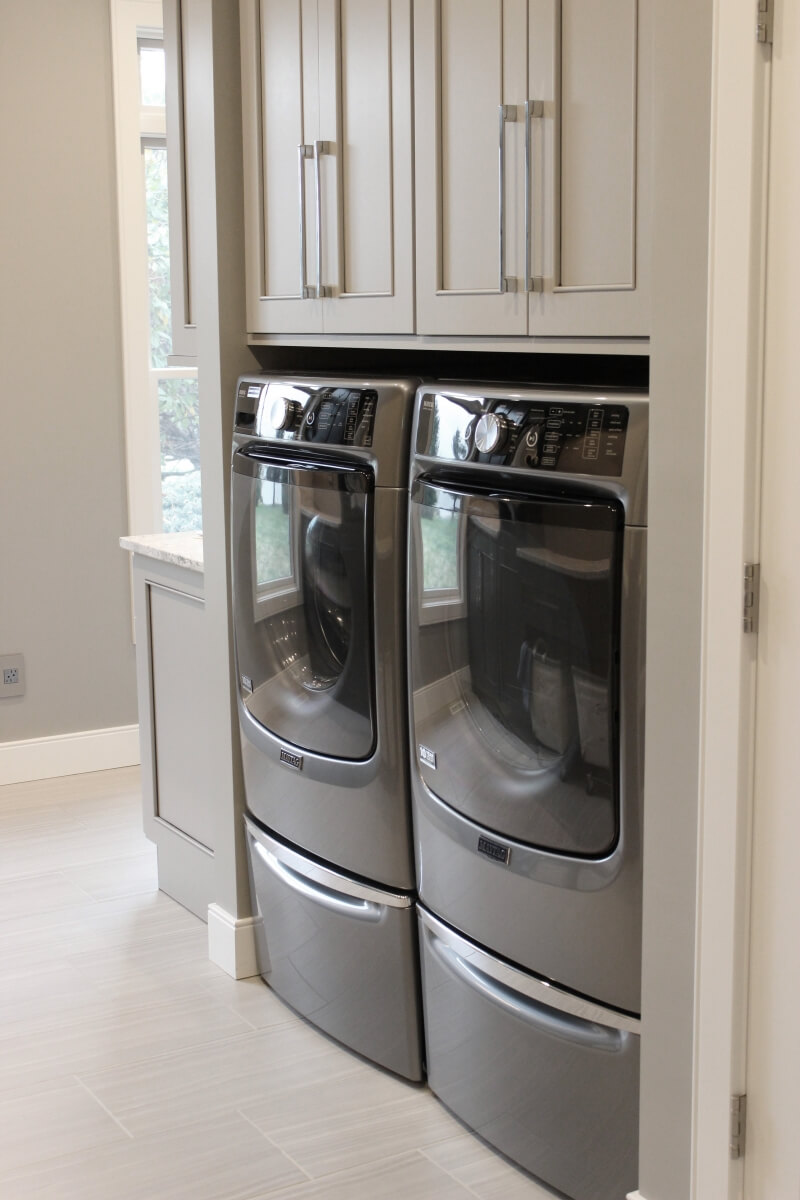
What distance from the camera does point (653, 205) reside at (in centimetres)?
178

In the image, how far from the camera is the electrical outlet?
456cm

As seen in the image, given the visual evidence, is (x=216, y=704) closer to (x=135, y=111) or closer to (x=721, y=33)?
(x=721, y=33)

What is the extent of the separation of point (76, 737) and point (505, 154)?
314 centimetres

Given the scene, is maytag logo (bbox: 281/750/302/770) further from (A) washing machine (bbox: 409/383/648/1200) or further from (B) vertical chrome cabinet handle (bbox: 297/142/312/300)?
(B) vertical chrome cabinet handle (bbox: 297/142/312/300)

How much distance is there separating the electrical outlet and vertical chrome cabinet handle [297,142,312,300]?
91.2 inches

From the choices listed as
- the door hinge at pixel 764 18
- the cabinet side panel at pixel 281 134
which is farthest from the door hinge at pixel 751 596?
the cabinet side panel at pixel 281 134

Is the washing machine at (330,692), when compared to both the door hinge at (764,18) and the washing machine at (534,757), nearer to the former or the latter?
the washing machine at (534,757)

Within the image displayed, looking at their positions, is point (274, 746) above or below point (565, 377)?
below

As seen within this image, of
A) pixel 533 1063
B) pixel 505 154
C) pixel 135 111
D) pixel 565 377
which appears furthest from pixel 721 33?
pixel 135 111

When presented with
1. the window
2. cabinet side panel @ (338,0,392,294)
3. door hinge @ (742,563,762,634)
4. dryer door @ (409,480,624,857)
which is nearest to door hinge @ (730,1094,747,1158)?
dryer door @ (409,480,624,857)

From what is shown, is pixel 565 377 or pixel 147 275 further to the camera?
pixel 147 275

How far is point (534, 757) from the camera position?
6.95 ft

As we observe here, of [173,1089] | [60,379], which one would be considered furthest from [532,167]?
[60,379]

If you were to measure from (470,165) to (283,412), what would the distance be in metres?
0.71
